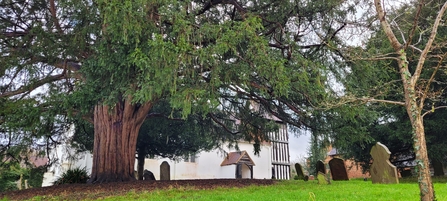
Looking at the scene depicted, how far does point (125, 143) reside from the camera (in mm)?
10281

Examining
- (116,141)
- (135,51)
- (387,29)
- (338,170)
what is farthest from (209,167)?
(387,29)

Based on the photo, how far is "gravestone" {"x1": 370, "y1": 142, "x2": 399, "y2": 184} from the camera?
31.5ft

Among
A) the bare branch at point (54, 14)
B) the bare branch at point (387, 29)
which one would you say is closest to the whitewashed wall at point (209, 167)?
the bare branch at point (54, 14)

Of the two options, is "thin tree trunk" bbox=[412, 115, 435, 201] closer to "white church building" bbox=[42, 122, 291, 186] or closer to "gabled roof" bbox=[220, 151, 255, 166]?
"white church building" bbox=[42, 122, 291, 186]

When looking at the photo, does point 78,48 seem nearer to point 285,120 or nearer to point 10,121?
point 10,121

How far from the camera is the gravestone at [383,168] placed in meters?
9.60

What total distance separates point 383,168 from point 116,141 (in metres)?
8.37

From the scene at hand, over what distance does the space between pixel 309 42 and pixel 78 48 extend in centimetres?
647

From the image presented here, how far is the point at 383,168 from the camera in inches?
388

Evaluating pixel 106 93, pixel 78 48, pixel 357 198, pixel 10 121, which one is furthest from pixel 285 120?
pixel 10 121

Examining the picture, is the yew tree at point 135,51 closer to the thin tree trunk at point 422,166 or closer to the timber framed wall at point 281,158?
the thin tree trunk at point 422,166

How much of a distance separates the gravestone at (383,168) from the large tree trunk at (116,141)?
738 centimetres

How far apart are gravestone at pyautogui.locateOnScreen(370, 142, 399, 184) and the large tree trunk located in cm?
738

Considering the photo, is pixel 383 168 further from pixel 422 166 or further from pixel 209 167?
pixel 209 167
